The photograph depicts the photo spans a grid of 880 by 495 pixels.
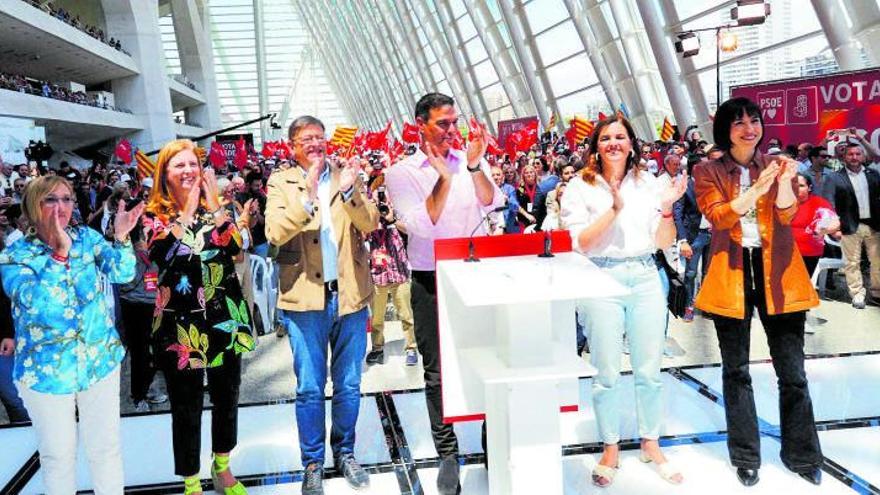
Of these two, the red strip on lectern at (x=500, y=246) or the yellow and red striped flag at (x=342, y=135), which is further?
the yellow and red striped flag at (x=342, y=135)

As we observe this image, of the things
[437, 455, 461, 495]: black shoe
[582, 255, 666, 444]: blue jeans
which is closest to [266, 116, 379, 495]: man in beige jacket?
[437, 455, 461, 495]: black shoe

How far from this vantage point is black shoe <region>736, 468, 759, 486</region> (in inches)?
124

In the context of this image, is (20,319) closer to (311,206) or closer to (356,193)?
(311,206)

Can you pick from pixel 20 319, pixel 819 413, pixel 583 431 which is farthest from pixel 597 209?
pixel 20 319

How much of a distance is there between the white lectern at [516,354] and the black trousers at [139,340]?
2.78 m

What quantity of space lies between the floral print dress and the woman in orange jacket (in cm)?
207

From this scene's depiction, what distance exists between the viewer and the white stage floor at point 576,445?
326cm

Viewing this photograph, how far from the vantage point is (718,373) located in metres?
4.72

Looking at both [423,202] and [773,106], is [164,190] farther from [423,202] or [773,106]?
[773,106]

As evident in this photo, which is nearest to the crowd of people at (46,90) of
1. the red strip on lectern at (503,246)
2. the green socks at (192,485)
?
the green socks at (192,485)

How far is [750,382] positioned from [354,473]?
1.83 metres

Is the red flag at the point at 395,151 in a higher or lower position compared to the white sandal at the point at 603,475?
higher

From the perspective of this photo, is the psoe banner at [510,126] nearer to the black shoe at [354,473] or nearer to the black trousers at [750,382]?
the black trousers at [750,382]

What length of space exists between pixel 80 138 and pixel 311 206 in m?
31.4
